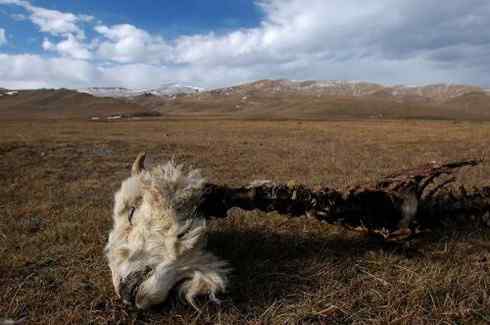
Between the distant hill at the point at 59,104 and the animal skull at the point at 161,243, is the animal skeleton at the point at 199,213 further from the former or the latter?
the distant hill at the point at 59,104

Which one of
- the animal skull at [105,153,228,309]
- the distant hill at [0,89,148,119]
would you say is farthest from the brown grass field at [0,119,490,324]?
the distant hill at [0,89,148,119]

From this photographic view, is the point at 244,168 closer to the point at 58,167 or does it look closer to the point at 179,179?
the point at 58,167

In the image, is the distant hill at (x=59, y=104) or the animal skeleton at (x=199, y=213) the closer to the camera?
the animal skeleton at (x=199, y=213)

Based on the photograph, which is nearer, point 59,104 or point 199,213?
point 199,213

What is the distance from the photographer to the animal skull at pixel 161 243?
2578 mm

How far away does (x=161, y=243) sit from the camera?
276 centimetres

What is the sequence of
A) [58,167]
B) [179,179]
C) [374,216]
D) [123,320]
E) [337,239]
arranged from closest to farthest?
[123,320] < [179,179] < [374,216] < [337,239] < [58,167]

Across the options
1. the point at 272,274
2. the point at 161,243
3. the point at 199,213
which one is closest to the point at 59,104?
the point at 199,213

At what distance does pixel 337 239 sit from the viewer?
3.84 metres

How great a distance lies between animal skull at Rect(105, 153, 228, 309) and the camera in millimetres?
2578

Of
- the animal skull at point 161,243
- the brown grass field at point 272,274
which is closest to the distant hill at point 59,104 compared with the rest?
the brown grass field at point 272,274

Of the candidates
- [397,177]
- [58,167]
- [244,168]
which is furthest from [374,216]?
[58,167]

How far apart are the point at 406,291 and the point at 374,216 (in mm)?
811

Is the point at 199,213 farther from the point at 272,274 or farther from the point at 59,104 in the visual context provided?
the point at 59,104
